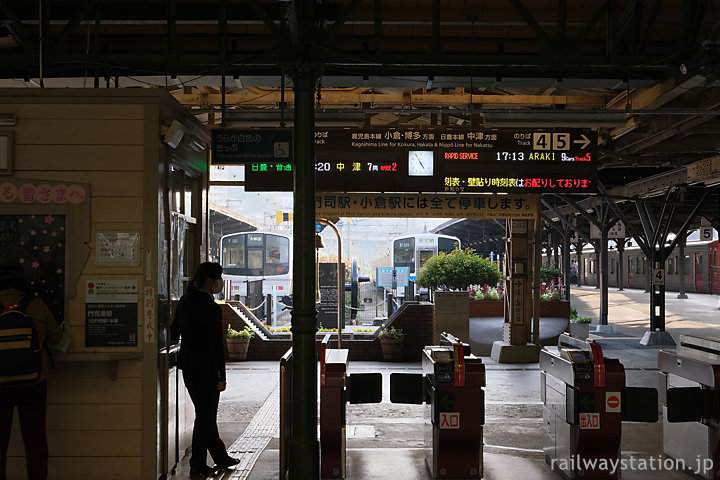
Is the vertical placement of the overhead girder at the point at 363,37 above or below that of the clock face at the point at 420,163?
above

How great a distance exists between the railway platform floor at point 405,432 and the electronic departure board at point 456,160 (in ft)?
8.20

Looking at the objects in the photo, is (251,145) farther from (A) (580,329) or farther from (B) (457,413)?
(A) (580,329)

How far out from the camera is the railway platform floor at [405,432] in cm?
508

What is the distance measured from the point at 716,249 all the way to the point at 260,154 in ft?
96.5

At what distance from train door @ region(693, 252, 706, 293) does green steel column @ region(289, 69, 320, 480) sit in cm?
3225

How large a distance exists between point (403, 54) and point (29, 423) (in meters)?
4.06

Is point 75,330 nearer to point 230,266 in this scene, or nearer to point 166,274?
point 166,274

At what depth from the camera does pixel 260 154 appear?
5.17 meters

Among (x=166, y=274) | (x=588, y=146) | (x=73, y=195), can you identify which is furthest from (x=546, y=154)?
(x=73, y=195)

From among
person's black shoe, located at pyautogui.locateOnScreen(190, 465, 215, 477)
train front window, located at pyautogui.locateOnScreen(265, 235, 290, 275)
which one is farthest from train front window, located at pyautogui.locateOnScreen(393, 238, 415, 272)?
person's black shoe, located at pyautogui.locateOnScreen(190, 465, 215, 477)

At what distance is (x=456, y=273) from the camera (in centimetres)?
1216

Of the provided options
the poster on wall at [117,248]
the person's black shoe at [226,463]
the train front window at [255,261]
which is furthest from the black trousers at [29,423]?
the train front window at [255,261]

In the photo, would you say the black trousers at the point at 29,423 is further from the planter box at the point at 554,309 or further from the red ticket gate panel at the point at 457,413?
the planter box at the point at 554,309

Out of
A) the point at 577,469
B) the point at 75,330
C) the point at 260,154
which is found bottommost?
the point at 577,469
